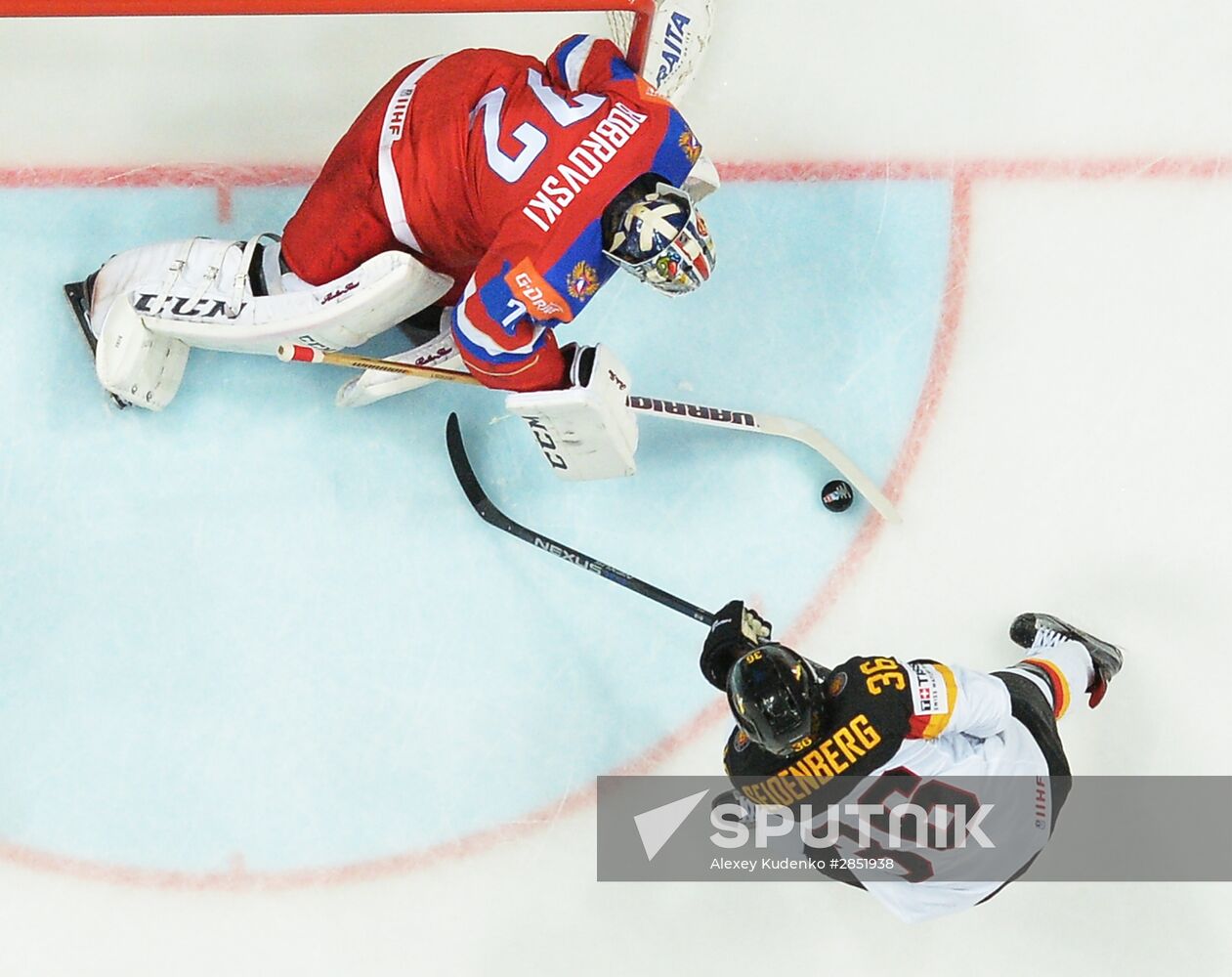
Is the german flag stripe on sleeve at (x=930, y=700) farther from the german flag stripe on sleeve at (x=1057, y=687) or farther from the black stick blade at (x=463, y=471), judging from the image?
the black stick blade at (x=463, y=471)

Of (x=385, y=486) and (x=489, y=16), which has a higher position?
(x=489, y=16)

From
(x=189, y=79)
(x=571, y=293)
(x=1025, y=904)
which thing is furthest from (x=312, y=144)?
(x=1025, y=904)

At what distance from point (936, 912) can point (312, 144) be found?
281 centimetres

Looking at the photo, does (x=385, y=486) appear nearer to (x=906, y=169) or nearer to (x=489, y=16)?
(x=489, y=16)

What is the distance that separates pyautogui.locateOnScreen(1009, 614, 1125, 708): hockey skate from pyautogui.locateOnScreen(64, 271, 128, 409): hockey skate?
2691 millimetres

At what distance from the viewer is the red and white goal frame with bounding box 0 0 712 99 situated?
2727 millimetres

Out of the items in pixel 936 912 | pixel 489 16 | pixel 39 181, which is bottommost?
pixel 936 912

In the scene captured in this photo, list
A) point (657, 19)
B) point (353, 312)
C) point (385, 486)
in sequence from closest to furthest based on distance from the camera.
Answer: point (353, 312), point (657, 19), point (385, 486)

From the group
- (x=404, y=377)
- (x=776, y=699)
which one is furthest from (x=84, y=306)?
(x=776, y=699)

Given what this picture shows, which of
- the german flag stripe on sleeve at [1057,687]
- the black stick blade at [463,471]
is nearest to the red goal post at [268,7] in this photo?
the black stick blade at [463,471]

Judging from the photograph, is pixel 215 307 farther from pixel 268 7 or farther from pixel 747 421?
pixel 747 421

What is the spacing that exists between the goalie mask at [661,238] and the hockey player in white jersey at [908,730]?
2.85ft

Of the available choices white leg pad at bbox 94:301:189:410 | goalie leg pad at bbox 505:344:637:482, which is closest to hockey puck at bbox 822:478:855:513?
goalie leg pad at bbox 505:344:637:482

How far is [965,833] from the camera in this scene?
111 inches
